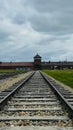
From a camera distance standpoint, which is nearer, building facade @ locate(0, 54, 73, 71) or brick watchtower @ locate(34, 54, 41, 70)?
brick watchtower @ locate(34, 54, 41, 70)

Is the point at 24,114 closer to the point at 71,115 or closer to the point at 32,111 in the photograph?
the point at 32,111

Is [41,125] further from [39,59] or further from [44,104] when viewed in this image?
[39,59]

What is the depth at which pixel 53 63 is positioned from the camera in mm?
198375

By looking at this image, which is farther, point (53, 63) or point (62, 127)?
point (53, 63)

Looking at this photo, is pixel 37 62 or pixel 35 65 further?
pixel 37 62

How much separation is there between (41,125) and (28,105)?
3015mm

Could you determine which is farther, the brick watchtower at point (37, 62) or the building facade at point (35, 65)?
the building facade at point (35, 65)

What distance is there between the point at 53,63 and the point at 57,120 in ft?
628

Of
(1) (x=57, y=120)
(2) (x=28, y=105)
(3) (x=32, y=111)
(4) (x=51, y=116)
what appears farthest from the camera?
(2) (x=28, y=105)

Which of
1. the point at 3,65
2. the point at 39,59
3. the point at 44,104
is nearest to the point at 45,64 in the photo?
the point at 39,59

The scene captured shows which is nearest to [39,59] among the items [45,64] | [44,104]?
[45,64]

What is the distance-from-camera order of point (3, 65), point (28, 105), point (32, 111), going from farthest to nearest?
point (3, 65) < point (28, 105) < point (32, 111)

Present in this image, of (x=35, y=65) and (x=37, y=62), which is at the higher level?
(x=37, y=62)

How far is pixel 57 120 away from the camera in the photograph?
23.8 feet
